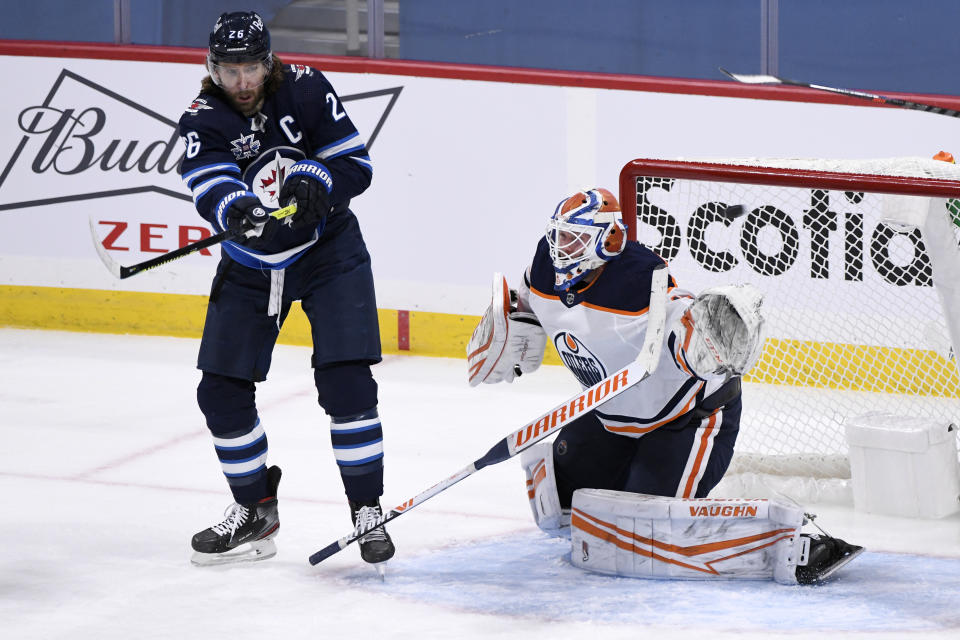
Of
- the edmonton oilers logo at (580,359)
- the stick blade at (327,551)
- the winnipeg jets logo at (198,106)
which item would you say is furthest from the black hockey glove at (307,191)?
the stick blade at (327,551)

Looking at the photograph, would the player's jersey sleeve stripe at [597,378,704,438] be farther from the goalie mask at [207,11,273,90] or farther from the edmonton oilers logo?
the goalie mask at [207,11,273,90]

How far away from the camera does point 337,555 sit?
3230 mm

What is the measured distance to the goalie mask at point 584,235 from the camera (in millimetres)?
2914

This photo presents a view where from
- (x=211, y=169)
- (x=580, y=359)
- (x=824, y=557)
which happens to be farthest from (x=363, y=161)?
(x=824, y=557)

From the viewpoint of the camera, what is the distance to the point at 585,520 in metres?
3.05

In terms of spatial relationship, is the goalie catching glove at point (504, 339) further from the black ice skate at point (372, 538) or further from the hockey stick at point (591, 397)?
the black ice skate at point (372, 538)

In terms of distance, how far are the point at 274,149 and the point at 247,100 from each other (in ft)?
0.43

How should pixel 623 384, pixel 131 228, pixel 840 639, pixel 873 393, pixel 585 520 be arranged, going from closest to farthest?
pixel 840 639 < pixel 623 384 < pixel 585 520 < pixel 873 393 < pixel 131 228

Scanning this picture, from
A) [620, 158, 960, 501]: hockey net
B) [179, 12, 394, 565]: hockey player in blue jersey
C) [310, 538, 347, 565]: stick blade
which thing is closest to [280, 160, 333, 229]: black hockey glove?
[179, 12, 394, 565]: hockey player in blue jersey

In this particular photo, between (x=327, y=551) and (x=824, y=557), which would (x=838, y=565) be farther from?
(x=327, y=551)

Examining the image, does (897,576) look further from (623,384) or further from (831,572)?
(623,384)

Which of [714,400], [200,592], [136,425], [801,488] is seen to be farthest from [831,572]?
[136,425]

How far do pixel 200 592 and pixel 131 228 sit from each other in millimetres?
2673

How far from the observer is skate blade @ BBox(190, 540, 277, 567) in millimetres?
3172
